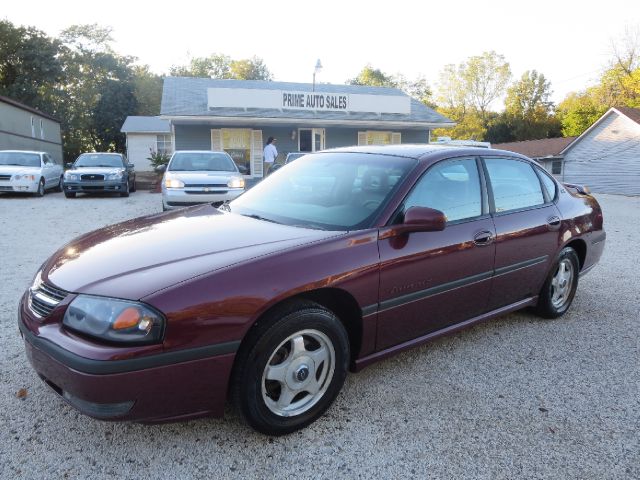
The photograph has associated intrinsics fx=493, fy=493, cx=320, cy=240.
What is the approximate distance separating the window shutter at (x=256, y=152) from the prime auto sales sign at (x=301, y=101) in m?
1.39

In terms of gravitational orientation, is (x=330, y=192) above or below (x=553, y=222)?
above

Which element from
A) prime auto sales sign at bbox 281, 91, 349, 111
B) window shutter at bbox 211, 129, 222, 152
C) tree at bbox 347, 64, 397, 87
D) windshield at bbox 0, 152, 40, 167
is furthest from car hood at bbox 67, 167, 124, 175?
tree at bbox 347, 64, 397, 87

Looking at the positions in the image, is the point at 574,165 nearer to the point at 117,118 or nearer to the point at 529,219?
the point at 529,219

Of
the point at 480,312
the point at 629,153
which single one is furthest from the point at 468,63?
the point at 480,312

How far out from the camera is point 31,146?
27.1 metres

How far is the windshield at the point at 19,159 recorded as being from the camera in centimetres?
1489

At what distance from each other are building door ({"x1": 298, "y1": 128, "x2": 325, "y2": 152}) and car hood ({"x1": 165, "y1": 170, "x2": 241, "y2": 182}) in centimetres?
1113

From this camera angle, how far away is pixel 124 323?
82.3 inches

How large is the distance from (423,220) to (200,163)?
8.70 m

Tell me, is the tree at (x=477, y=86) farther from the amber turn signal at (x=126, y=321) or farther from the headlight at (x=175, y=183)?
the amber turn signal at (x=126, y=321)

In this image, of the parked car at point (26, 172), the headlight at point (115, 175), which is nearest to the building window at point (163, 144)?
the parked car at point (26, 172)

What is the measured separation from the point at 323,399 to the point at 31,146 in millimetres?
29737

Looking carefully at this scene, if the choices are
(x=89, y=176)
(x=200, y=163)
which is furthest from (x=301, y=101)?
(x=200, y=163)

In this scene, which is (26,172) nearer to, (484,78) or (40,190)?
(40,190)
